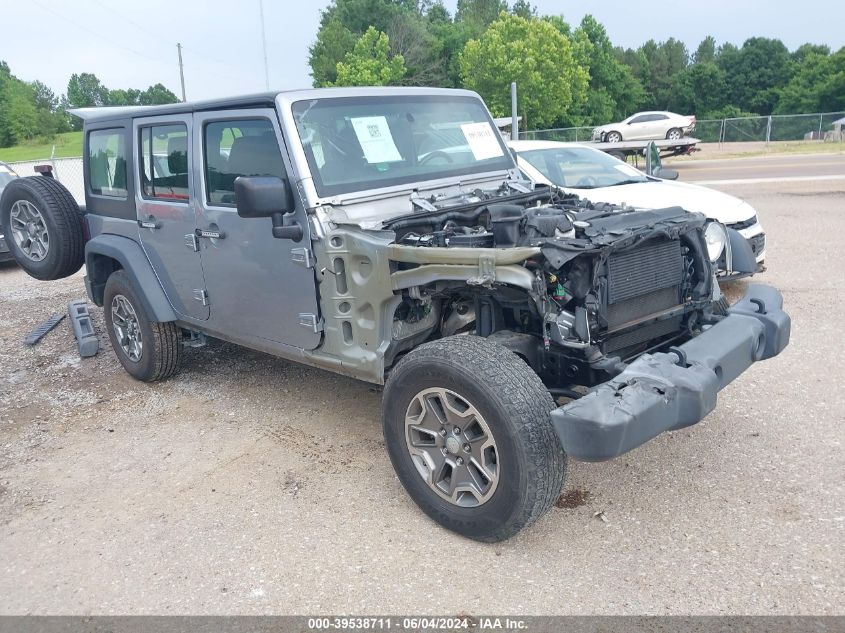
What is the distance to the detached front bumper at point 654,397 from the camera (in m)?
2.73

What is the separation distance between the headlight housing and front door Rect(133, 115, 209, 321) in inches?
129

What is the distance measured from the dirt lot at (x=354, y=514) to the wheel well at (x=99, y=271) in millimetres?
841

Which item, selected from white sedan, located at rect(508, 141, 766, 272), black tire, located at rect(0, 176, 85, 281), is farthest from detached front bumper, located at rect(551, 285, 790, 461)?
black tire, located at rect(0, 176, 85, 281)

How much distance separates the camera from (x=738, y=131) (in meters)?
37.5

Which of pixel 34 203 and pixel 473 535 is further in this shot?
Result: pixel 34 203

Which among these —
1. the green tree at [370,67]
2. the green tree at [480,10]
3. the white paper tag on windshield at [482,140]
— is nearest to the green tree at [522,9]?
the green tree at [480,10]

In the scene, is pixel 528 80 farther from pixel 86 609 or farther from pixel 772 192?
pixel 86 609

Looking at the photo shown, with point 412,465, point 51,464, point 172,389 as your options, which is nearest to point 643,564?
point 412,465

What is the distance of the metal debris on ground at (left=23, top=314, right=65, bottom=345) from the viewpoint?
7.15 meters

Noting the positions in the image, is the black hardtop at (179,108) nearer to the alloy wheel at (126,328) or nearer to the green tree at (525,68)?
the alloy wheel at (126,328)

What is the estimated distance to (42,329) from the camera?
7.44 meters

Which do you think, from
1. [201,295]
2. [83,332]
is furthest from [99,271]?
[201,295]

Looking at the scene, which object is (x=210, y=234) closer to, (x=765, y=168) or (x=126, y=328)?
(x=126, y=328)

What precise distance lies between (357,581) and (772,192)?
15082 mm
